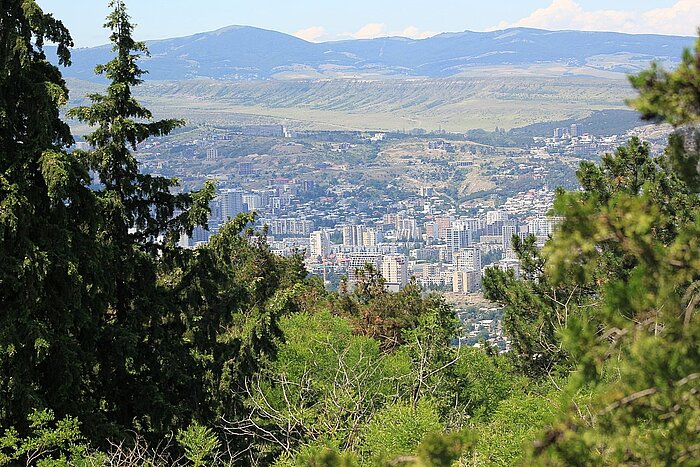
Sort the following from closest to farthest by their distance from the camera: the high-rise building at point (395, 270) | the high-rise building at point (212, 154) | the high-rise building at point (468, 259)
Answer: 1. the high-rise building at point (395, 270)
2. the high-rise building at point (468, 259)
3. the high-rise building at point (212, 154)

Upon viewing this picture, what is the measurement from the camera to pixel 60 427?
6.94 m

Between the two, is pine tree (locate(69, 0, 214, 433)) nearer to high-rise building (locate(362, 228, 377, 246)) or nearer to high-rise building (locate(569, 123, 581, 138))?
high-rise building (locate(362, 228, 377, 246))

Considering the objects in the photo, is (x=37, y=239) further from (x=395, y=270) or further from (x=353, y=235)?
(x=353, y=235)

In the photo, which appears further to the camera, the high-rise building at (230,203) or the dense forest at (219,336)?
the high-rise building at (230,203)

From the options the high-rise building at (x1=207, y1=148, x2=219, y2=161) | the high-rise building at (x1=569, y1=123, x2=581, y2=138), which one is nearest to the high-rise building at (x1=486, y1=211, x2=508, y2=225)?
the high-rise building at (x1=569, y1=123, x2=581, y2=138)

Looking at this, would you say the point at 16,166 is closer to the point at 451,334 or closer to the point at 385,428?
the point at 385,428

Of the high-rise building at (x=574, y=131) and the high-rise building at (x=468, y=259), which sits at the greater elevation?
the high-rise building at (x=574, y=131)

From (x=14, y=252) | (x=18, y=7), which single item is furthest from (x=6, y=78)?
(x=14, y=252)

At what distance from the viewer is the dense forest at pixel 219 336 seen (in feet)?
→ 9.87

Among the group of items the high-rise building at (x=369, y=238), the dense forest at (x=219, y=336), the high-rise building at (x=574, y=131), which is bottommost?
the high-rise building at (x=369, y=238)

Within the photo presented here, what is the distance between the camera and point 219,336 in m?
11.6

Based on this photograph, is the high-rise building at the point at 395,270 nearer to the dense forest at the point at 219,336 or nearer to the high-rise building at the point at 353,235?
the high-rise building at the point at 353,235

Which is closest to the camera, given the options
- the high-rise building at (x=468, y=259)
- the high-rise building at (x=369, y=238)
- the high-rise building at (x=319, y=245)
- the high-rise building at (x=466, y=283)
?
the high-rise building at (x=466, y=283)

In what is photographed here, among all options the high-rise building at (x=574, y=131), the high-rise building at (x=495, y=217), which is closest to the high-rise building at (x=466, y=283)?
the high-rise building at (x=495, y=217)
